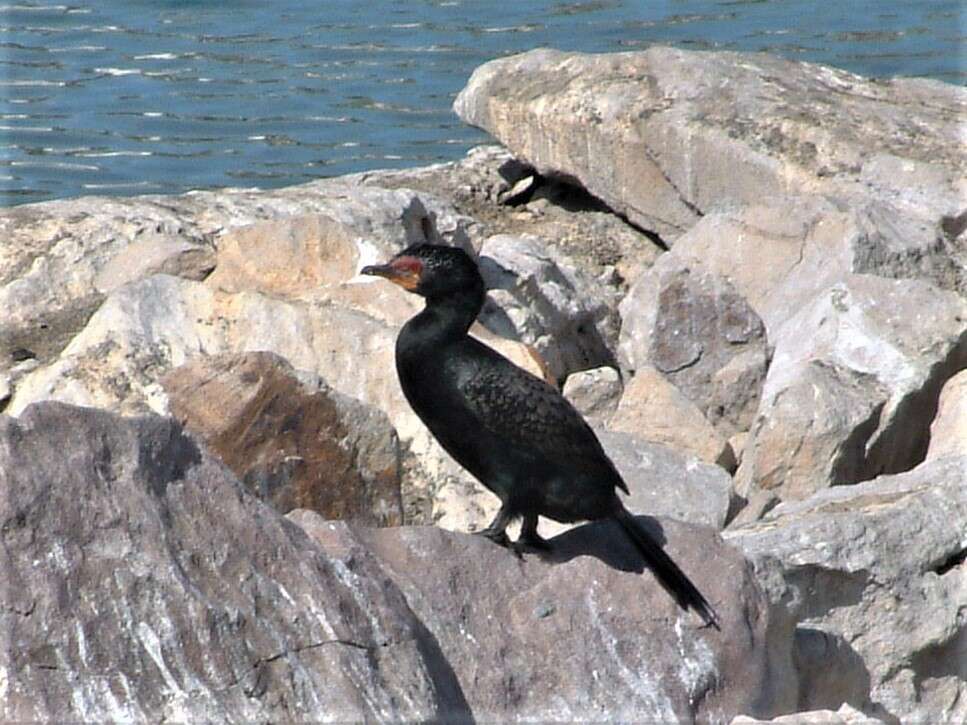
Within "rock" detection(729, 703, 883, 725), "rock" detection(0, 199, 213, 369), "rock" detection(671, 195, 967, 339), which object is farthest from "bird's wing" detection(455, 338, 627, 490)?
"rock" detection(671, 195, 967, 339)

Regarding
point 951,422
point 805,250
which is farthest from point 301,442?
point 805,250

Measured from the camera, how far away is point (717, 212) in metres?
7.70

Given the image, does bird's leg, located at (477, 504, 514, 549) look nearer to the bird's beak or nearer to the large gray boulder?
the large gray boulder

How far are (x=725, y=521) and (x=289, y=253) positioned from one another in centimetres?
177

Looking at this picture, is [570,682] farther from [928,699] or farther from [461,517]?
[461,517]

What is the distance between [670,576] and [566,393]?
2370 mm

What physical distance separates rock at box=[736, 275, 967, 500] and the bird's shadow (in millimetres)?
1327

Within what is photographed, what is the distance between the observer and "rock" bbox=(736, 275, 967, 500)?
5902 mm

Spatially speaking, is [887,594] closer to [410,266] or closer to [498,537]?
[498,537]

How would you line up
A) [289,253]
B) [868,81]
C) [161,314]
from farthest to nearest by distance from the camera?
[868,81]
[289,253]
[161,314]

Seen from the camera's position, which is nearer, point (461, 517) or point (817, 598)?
point (817, 598)

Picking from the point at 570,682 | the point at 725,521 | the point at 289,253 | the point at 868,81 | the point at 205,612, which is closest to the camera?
the point at 205,612

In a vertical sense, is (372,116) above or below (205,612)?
below

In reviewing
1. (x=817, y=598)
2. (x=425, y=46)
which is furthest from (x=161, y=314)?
(x=425, y=46)
